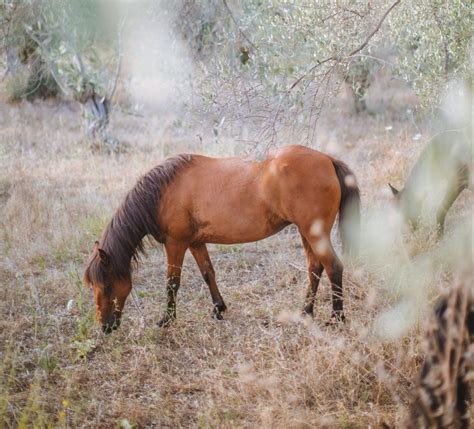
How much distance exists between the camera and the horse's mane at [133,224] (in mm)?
4516

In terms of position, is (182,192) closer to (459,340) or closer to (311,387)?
(311,387)

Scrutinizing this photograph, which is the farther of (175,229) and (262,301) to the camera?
(262,301)

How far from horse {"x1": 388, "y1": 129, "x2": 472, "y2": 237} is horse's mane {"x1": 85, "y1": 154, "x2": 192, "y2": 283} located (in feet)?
8.61

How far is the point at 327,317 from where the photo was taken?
15.3 feet

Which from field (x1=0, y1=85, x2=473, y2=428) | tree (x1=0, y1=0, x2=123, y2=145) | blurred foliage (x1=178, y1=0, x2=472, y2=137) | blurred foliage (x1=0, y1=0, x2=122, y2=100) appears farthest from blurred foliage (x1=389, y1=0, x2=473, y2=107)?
tree (x1=0, y1=0, x2=123, y2=145)

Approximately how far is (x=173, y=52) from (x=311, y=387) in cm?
945

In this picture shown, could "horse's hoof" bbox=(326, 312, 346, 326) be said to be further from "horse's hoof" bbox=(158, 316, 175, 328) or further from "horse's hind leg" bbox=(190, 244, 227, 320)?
"horse's hoof" bbox=(158, 316, 175, 328)

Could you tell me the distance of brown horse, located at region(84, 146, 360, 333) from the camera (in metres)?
4.45

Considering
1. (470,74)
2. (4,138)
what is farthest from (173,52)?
(470,74)

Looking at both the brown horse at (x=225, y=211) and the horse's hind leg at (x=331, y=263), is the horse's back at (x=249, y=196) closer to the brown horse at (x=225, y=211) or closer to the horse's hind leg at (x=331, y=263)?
the brown horse at (x=225, y=211)

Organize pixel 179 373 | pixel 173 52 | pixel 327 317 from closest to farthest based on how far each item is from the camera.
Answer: pixel 179 373 < pixel 327 317 < pixel 173 52

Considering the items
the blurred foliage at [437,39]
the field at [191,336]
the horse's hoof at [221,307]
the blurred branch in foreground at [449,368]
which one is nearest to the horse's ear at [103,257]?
the field at [191,336]

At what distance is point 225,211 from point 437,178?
2921 millimetres

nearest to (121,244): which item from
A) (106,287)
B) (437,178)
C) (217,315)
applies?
(106,287)
